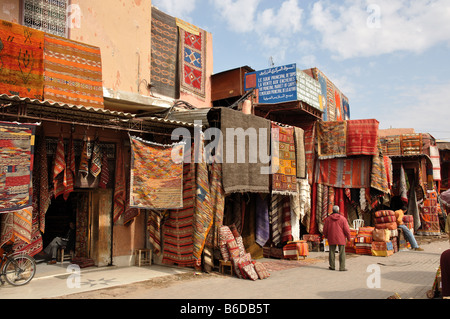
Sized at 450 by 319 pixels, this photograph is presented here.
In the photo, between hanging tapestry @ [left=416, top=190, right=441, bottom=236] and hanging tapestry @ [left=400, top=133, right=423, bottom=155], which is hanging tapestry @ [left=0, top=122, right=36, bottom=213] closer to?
hanging tapestry @ [left=400, top=133, right=423, bottom=155]

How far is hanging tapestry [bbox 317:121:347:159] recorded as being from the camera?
40.1 feet

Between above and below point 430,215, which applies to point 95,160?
above

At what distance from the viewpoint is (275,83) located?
13555 mm

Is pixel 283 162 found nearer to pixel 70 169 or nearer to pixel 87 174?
pixel 87 174

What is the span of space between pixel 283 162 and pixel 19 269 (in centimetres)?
675

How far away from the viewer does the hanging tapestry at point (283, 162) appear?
32.6 feet

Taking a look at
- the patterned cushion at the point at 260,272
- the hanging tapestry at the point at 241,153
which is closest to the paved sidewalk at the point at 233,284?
the patterned cushion at the point at 260,272

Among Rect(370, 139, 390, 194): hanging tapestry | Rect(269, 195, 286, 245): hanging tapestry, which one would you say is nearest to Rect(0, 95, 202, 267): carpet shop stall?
Rect(269, 195, 286, 245): hanging tapestry

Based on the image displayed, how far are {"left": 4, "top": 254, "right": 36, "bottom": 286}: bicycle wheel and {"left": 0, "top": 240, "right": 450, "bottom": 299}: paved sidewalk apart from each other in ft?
0.46

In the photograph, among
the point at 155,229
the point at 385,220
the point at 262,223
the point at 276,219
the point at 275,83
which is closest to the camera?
the point at 155,229

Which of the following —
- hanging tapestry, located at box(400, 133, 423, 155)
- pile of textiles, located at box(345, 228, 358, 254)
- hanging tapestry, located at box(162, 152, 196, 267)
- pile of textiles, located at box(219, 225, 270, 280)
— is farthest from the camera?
hanging tapestry, located at box(400, 133, 423, 155)

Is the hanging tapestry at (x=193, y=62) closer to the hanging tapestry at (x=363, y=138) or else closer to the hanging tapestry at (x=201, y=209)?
the hanging tapestry at (x=201, y=209)

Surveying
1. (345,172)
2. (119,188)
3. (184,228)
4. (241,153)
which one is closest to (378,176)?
(345,172)
